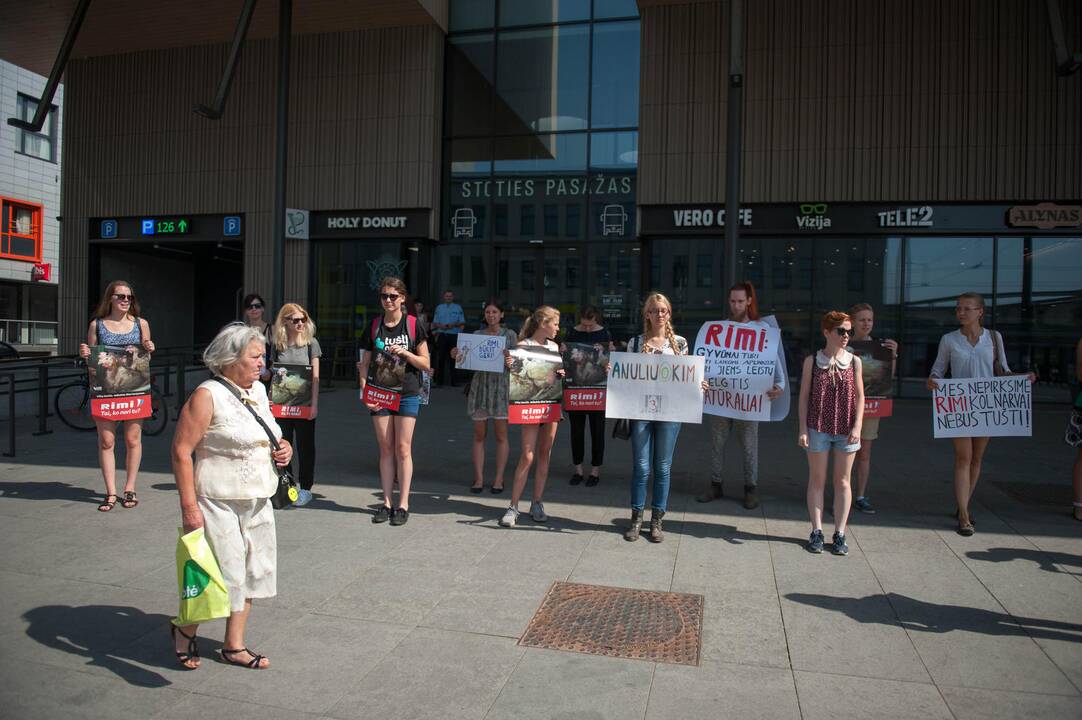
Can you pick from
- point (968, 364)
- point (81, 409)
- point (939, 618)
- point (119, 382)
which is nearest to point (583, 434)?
point (968, 364)

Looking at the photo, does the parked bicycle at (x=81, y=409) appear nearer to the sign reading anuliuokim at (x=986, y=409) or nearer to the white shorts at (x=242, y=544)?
the white shorts at (x=242, y=544)

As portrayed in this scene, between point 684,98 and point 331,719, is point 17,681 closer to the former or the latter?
point 331,719

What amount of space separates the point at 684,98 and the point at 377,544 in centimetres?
1270

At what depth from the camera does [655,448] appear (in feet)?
19.3

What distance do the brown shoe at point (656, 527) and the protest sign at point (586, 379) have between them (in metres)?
1.65

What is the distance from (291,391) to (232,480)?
10.9 ft

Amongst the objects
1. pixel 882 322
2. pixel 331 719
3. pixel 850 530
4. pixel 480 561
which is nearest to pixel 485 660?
pixel 331 719

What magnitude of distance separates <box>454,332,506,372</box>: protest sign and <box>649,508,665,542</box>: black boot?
7.19 feet

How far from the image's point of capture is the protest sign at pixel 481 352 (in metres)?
7.22

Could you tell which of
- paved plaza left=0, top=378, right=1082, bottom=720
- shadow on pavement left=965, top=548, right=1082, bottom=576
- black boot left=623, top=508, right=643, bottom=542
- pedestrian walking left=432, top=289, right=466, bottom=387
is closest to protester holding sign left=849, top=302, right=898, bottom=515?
paved plaza left=0, top=378, right=1082, bottom=720

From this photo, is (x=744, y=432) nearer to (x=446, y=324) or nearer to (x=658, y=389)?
(x=658, y=389)

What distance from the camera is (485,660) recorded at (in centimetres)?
373

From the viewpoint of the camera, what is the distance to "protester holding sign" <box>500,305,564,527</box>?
20.0 ft

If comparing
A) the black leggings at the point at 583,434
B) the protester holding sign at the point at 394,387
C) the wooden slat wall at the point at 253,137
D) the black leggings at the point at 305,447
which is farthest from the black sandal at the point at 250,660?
the wooden slat wall at the point at 253,137
